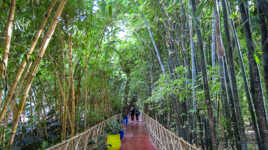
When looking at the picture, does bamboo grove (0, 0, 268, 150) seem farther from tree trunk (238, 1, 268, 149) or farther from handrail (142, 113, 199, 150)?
handrail (142, 113, 199, 150)

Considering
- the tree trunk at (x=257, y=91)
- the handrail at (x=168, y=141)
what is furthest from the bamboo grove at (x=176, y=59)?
the handrail at (x=168, y=141)

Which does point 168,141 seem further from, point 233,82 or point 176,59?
point 233,82

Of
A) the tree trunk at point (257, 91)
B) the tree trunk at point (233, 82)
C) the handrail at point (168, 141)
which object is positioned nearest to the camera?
the tree trunk at point (257, 91)

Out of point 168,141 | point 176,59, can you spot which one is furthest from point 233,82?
point 168,141

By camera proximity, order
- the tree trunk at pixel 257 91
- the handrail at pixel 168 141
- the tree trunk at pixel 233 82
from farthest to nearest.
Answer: the handrail at pixel 168 141 → the tree trunk at pixel 233 82 → the tree trunk at pixel 257 91

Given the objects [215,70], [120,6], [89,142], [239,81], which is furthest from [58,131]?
[239,81]

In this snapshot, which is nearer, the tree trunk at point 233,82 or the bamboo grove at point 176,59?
the bamboo grove at point 176,59

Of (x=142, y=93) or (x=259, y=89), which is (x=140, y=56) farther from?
(x=259, y=89)

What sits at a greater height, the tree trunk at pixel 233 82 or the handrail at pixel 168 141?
the tree trunk at pixel 233 82

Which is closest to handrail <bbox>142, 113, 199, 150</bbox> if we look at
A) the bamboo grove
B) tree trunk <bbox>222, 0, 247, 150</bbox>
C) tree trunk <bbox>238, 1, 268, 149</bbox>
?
the bamboo grove

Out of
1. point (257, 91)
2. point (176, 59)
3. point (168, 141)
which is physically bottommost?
point (168, 141)

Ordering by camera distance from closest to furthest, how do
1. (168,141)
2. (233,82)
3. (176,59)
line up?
(233,82)
(176,59)
(168,141)

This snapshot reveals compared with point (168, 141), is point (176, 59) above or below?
above

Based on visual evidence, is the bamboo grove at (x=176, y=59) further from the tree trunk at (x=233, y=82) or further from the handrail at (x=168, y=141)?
the handrail at (x=168, y=141)
